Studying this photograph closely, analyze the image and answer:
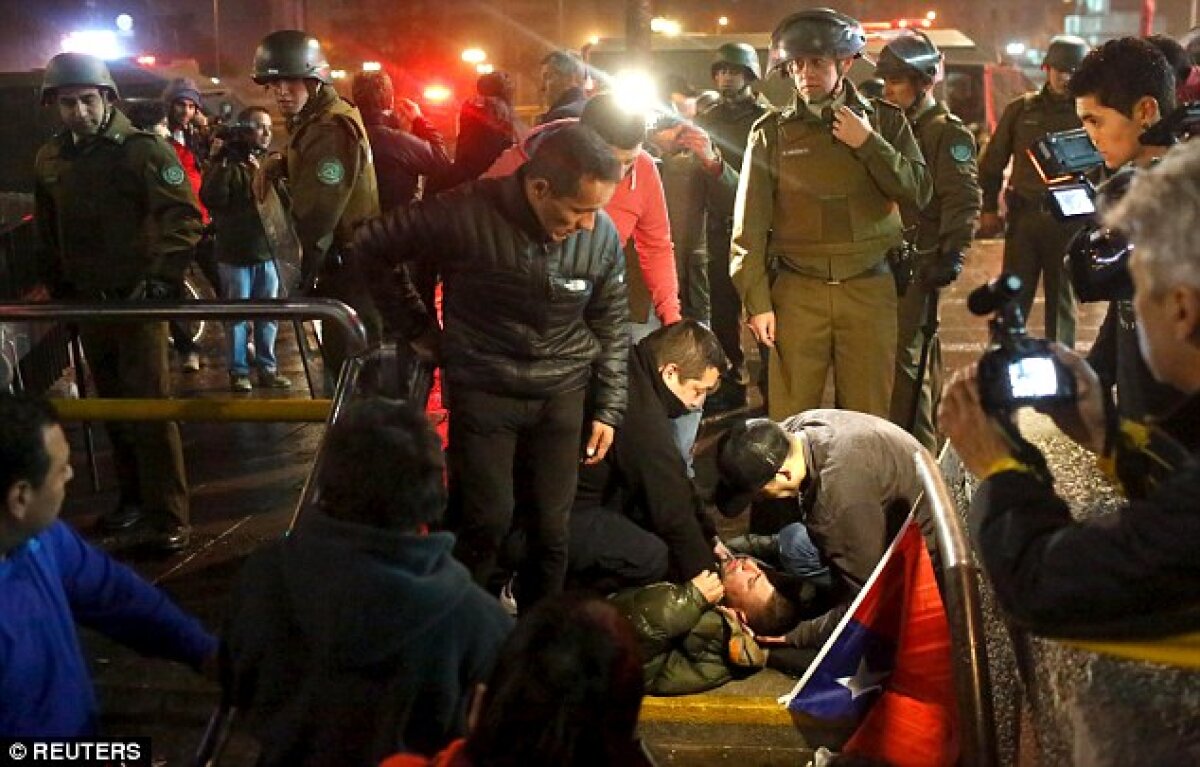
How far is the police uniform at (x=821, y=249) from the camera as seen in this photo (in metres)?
6.00

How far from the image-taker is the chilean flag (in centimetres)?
382

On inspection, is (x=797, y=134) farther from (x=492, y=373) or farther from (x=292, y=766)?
(x=292, y=766)

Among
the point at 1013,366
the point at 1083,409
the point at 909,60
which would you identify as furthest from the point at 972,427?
the point at 909,60

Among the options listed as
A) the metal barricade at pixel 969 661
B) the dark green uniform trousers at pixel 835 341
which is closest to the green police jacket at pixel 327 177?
the dark green uniform trousers at pixel 835 341

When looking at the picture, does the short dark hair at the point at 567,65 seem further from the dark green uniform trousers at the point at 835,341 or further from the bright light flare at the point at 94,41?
the bright light flare at the point at 94,41

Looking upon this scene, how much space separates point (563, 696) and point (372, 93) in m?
5.85

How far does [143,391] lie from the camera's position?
19.4 feet

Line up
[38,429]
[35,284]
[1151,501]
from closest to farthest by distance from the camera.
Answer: [1151,501], [38,429], [35,284]

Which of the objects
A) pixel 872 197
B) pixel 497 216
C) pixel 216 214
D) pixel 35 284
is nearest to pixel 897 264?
pixel 872 197

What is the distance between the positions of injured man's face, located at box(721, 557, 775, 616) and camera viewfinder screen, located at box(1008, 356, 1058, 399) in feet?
9.48

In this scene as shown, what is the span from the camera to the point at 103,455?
7484 millimetres

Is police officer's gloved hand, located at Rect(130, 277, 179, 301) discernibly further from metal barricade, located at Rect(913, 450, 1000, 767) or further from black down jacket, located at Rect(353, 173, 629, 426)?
metal barricade, located at Rect(913, 450, 1000, 767)

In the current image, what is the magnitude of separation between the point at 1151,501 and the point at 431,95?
73.3 ft

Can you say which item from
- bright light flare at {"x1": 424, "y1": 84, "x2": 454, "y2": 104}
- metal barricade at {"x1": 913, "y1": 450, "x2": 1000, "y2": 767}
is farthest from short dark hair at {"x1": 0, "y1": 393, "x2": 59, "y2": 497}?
bright light flare at {"x1": 424, "y1": 84, "x2": 454, "y2": 104}
